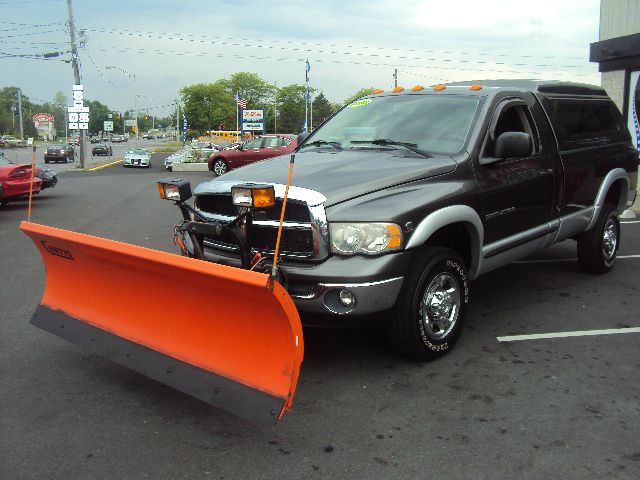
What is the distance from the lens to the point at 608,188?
21.7ft

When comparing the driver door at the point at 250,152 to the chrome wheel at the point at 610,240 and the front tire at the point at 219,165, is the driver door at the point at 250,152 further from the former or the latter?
the chrome wheel at the point at 610,240

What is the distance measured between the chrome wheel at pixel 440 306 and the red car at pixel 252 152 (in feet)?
65.7

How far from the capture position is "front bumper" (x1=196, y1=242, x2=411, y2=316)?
3738 millimetres

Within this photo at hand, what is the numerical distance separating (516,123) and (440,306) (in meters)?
2.05

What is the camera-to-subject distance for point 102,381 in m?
4.11

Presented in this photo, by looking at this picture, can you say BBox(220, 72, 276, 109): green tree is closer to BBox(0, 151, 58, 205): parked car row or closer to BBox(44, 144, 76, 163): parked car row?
BBox(44, 144, 76, 163): parked car row

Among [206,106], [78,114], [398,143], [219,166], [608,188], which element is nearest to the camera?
[398,143]

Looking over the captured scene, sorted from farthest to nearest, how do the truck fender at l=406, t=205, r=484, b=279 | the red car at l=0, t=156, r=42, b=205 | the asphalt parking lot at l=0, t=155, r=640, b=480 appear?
the red car at l=0, t=156, r=42, b=205 → the truck fender at l=406, t=205, r=484, b=279 → the asphalt parking lot at l=0, t=155, r=640, b=480

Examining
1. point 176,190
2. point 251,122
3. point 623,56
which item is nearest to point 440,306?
point 176,190

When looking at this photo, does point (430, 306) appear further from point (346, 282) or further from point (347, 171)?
point (347, 171)

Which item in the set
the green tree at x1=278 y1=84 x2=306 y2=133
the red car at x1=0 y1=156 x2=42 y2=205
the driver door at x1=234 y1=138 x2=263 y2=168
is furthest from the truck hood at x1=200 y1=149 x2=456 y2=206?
the green tree at x1=278 y1=84 x2=306 y2=133

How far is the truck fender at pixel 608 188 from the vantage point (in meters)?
6.43

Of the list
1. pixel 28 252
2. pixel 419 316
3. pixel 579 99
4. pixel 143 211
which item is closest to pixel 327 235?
pixel 419 316

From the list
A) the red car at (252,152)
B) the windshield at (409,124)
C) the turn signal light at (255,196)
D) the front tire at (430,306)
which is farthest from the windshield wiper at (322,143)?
the red car at (252,152)
